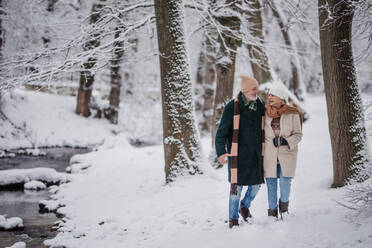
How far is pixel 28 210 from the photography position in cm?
631

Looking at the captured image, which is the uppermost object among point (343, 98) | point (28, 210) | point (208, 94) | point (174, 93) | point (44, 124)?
point (208, 94)

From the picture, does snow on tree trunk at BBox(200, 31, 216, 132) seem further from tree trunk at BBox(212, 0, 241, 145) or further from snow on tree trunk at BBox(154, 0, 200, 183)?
snow on tree trunk at BBox(154, 0, 200, 183)

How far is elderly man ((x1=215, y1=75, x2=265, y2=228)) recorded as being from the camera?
3750 millimetres

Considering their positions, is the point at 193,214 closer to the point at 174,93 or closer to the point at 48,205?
the point at 174,93

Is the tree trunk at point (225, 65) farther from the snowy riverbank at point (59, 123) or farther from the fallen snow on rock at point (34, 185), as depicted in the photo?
the snowy riverbank at point (59, 123)

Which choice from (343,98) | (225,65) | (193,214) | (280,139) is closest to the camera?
(280,139)

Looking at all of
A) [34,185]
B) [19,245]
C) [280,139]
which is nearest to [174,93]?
[280,139]

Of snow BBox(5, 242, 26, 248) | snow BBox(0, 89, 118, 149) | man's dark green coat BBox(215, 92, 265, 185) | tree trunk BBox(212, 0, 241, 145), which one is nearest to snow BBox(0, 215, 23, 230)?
snow BBox(5, 242, 26, 248)

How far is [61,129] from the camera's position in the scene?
15453mm

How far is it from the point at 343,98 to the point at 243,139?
6.37 ft

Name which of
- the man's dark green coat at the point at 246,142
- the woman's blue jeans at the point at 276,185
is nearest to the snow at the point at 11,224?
the man's dark green coat at the point at 246,142

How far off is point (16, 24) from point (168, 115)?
1081 centimetres

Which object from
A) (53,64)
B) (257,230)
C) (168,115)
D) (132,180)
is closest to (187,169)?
(168,115)

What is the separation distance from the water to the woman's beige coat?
3.45 metres
